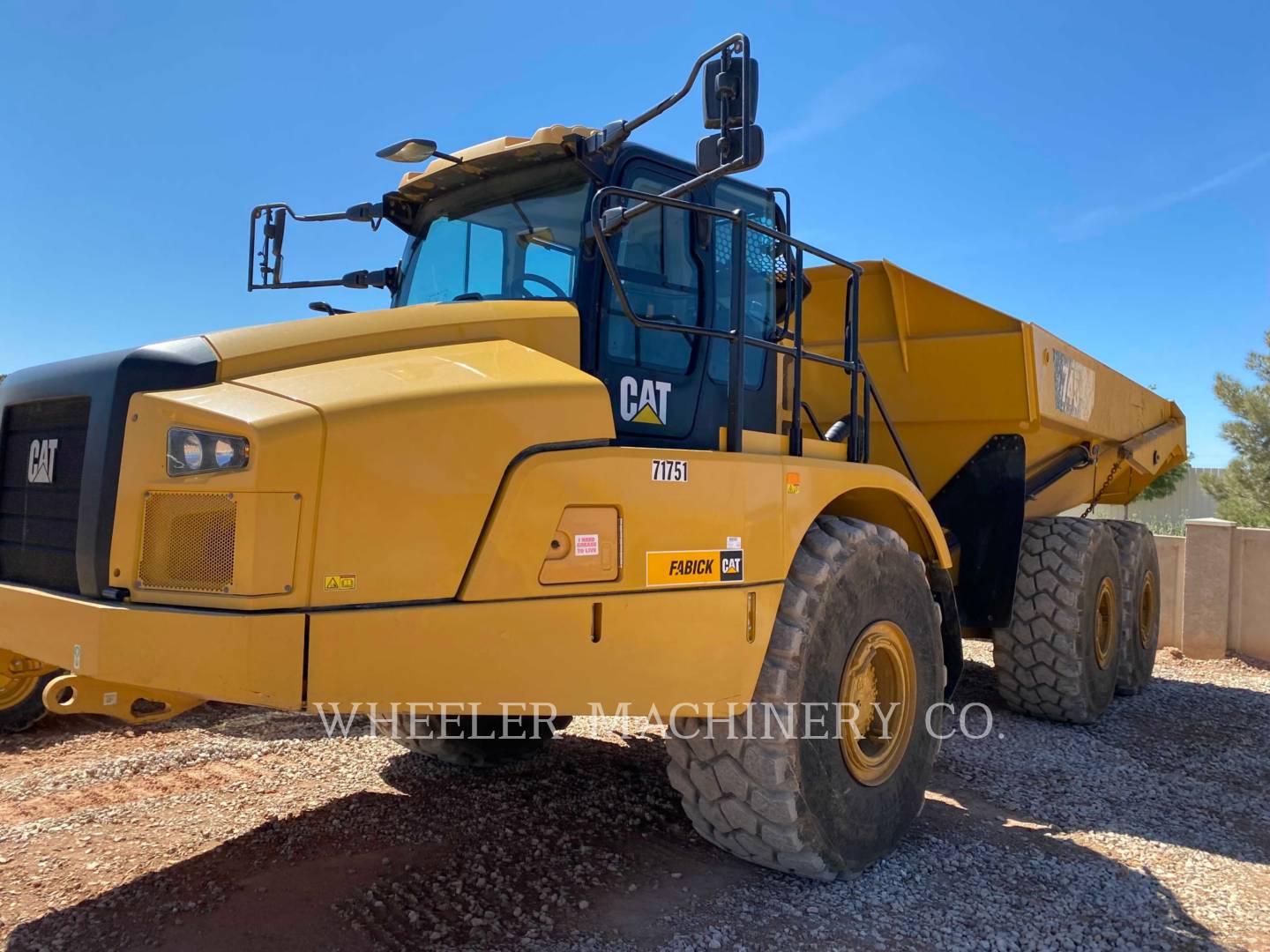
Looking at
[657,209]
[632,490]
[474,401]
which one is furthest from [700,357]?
[474,401]

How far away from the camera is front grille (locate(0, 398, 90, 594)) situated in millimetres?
2770

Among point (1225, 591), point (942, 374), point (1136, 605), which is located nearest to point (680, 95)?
point (942, 374)

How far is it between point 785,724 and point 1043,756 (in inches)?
120

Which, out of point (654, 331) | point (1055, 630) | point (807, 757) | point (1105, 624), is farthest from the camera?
point (1105, 624)

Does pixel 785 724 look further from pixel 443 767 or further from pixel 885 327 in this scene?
pixel 885 327

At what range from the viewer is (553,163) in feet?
11.8

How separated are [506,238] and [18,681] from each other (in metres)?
3.79

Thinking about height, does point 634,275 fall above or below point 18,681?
above

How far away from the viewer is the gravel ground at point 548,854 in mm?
3080

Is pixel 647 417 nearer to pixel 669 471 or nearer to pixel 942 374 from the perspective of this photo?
pixel 669 471

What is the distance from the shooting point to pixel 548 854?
3.68 metres

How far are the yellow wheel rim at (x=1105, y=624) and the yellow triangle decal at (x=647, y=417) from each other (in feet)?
15.4

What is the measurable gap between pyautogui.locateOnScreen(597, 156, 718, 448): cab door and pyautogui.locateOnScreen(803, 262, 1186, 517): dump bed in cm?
231

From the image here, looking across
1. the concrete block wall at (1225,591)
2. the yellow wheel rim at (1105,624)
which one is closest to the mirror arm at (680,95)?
the yellow wheel rim at (1105,624)
